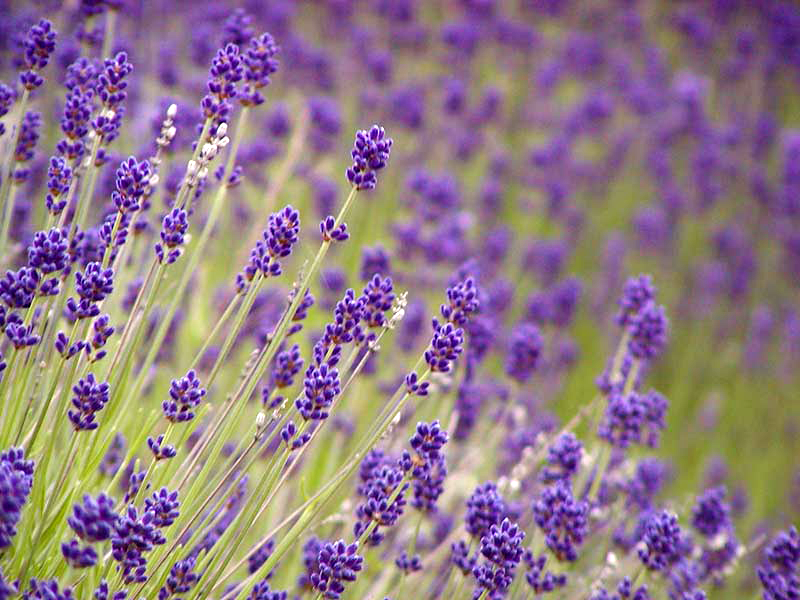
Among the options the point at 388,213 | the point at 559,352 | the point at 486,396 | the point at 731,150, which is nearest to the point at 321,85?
the point at 388,213

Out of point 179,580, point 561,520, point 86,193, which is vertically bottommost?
point 179,580

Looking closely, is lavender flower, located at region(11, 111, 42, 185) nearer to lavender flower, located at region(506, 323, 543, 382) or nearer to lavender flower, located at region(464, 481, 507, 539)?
lavender flower, located at region(464, 481, 507, 539)

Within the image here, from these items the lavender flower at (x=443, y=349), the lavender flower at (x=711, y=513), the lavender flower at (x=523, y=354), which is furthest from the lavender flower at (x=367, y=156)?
the lavender flower at (x=711, y=513)

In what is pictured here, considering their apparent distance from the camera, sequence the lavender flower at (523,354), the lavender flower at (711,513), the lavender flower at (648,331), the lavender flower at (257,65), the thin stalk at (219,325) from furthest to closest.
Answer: the lavender flower at (523,354), the lavender flower at (648,331), the lavender flower at (711,513), the lavender flower at (257,65), the thin stalk at (219,325)

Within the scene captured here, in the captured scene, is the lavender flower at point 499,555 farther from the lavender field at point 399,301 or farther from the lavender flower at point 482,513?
the lavender flower at point 482,513

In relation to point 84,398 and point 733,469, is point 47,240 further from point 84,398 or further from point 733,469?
point 733,469

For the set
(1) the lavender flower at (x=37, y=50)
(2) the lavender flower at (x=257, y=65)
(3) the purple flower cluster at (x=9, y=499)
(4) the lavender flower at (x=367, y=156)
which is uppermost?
(2) the lavender flower at (x=257, y=65)

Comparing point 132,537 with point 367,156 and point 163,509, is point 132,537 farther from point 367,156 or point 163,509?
point 367,156

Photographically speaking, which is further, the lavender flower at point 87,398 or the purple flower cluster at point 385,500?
the purple flower cluster at point 385,500

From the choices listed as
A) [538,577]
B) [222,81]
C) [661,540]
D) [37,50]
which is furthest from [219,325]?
[661,540]
